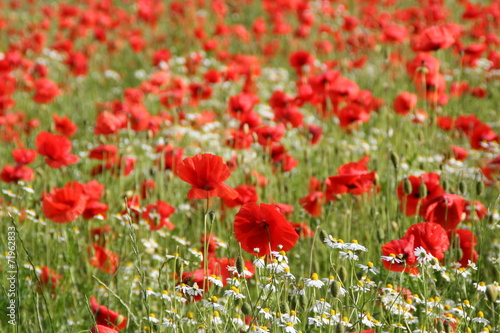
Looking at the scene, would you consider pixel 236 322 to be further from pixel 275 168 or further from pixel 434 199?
pixel 275 168

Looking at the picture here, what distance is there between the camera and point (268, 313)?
1.95 meters

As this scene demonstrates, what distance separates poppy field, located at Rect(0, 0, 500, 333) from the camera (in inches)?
82.8

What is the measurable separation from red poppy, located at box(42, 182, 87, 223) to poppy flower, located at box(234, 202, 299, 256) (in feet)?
2.84

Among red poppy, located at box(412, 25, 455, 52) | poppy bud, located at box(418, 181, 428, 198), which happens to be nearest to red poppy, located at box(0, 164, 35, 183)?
poppy bud, located at box(418, 181, 428, 198)

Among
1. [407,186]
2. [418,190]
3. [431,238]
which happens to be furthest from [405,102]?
[431,238]

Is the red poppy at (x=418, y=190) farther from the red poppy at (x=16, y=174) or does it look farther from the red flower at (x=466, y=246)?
the red poppy at (x=16, y=174)

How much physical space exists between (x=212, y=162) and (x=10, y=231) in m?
Result: 1.12

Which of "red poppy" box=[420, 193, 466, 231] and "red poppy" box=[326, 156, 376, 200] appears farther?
"red poppy" box=[326, 156, 376, 200]

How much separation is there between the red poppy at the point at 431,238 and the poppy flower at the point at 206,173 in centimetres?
66

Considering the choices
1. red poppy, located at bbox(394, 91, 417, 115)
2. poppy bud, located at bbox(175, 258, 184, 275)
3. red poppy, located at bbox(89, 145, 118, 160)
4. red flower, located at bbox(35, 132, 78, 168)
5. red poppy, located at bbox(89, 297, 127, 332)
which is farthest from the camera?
red poppy, located at bbox(394, 91, 417, 115)

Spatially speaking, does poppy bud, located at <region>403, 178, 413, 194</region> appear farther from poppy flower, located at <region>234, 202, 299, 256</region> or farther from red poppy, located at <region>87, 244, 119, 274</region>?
red poppy, located at <region>87, 244, 119, 274</region>

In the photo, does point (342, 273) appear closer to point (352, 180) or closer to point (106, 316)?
point (352, 180)

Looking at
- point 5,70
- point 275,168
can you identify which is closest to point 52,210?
point 275,168

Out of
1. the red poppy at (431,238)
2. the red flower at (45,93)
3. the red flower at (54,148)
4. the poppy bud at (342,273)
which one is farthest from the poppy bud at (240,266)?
the red flower at (45,93)
